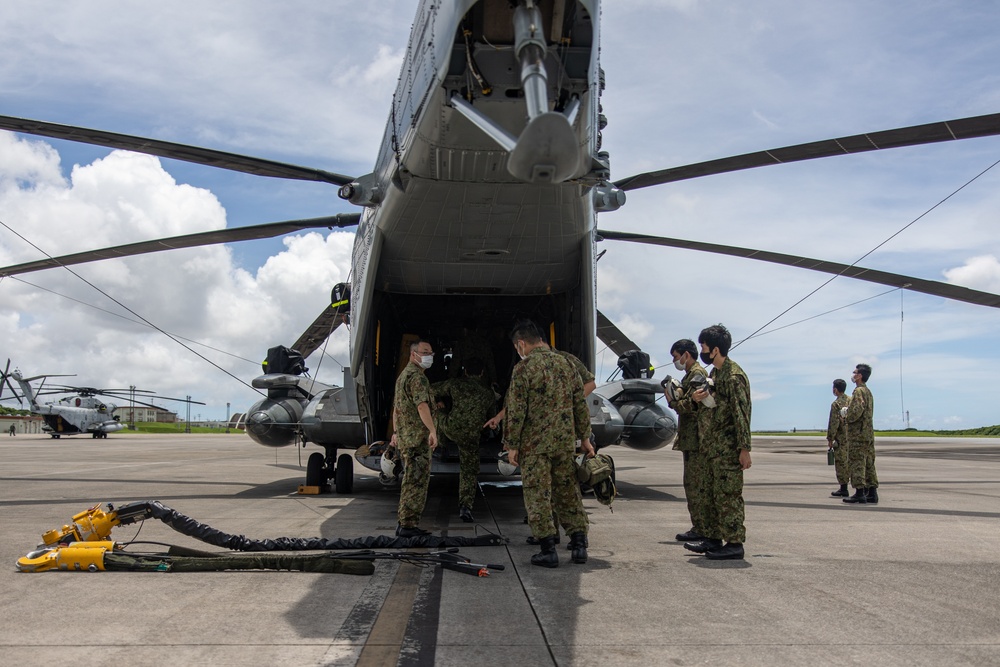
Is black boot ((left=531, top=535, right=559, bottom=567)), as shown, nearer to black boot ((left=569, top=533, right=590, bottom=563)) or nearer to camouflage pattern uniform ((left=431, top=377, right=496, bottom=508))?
black boot ((left=569, top=533, right=590, bottom=563))

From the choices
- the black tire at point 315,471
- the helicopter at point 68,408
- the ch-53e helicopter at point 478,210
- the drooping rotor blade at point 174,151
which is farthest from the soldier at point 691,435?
the helicopter at point 68,408

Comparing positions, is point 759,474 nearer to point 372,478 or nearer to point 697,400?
point 372,478

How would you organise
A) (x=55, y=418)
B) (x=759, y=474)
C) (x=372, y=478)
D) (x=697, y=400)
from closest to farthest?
1. (x=697, y=400)
2. (x=372, y=478)
3. (x=759, y=474)
4. (x=55, y=418)

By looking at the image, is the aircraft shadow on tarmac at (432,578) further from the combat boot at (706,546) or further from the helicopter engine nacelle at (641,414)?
the helicopter engine nacelle at (641,414)

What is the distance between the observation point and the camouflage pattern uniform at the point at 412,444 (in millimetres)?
5758

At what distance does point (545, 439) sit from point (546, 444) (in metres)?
0.03

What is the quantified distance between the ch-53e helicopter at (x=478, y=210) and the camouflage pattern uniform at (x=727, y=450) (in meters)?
1.74

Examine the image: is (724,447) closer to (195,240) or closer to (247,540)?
(247,540)

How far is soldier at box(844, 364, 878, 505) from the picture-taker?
896 centimetres

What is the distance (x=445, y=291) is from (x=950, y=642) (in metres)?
5.65

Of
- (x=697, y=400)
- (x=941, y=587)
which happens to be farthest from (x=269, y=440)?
(x=941, y=587)

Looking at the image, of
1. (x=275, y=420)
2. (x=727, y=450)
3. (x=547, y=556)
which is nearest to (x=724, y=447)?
(x=727, y=450)

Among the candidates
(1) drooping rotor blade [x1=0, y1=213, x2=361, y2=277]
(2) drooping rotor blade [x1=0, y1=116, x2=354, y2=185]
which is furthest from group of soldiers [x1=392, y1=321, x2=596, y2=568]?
(1) drooping rotor blade [x1=0, y1=213, x2=361, y2=277]

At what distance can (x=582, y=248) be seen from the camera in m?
6.95
